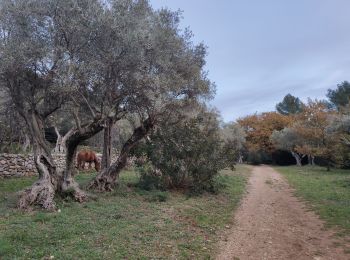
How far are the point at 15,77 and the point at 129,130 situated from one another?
65.9 ft

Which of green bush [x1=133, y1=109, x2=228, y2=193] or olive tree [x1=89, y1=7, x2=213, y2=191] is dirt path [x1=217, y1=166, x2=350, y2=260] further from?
olive tree [x1=89, y1=7, x2=213, y2=191]

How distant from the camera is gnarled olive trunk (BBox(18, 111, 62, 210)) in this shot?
11633mm

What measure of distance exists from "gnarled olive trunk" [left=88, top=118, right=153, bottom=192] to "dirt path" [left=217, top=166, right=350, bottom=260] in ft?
16.9

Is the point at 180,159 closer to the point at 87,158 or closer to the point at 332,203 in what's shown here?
the point at 332,203

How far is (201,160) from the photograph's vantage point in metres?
17.4

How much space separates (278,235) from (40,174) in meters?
7.65

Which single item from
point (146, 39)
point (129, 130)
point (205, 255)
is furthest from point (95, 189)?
point (129, 130)

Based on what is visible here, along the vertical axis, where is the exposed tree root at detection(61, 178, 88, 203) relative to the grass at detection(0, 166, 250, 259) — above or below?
above

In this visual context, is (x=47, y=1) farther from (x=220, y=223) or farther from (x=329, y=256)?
(x=329, y=256)

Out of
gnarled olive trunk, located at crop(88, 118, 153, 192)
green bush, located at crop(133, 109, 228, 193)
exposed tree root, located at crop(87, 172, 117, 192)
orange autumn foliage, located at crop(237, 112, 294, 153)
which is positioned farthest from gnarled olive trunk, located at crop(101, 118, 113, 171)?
orange autumn foliage, located at crop(237, 112, 294, 153)

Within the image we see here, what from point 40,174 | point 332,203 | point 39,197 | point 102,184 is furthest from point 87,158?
point 332,203

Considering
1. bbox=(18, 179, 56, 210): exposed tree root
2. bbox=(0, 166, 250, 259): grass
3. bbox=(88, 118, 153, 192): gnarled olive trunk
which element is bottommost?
bbox=(0, 166, 250, 259): grass

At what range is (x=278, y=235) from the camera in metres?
10.2

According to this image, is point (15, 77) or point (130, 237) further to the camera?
point (15, 77)
